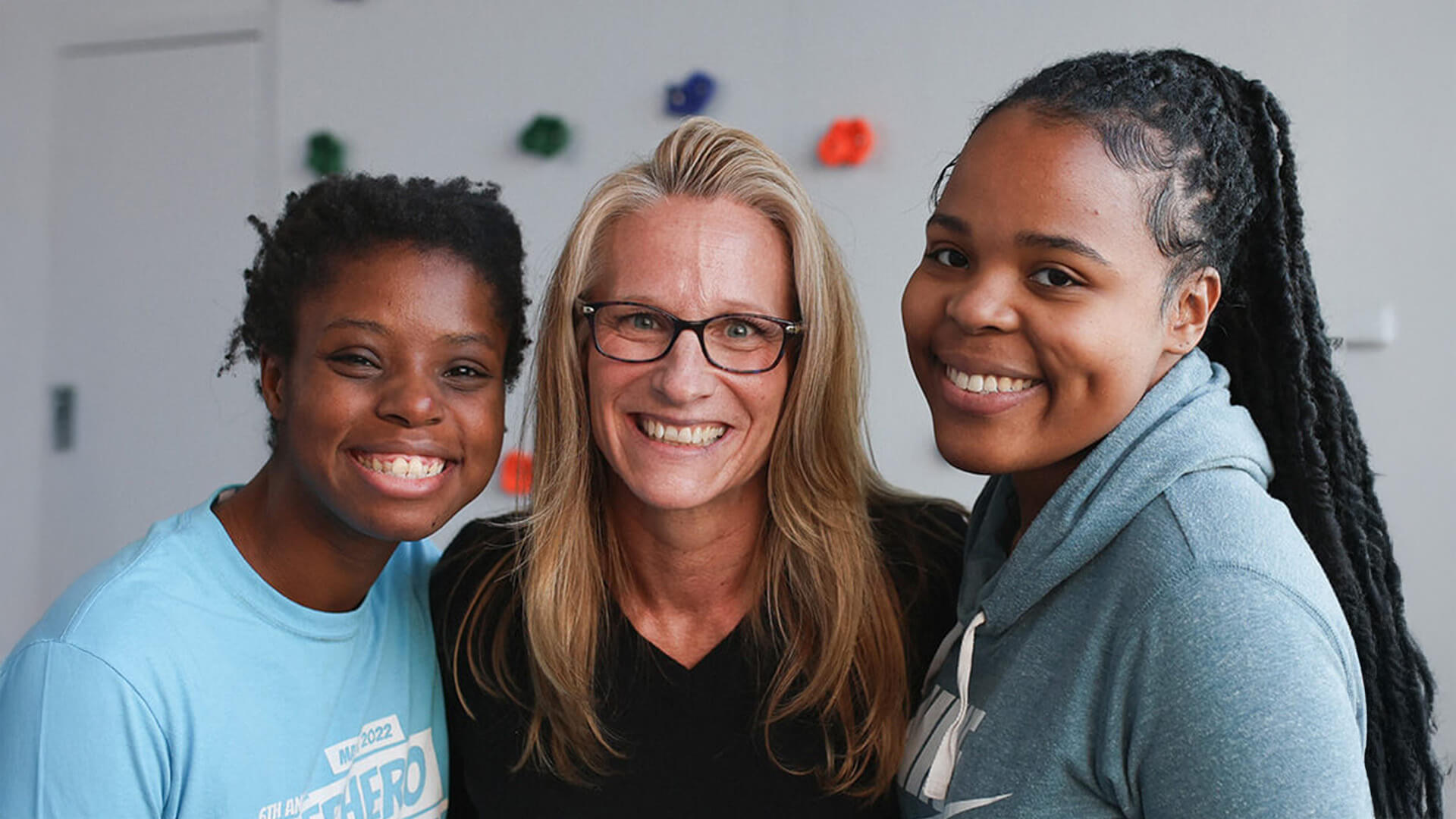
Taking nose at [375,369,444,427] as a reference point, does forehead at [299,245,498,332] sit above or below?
above

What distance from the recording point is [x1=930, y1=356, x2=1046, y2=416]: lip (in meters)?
1.20

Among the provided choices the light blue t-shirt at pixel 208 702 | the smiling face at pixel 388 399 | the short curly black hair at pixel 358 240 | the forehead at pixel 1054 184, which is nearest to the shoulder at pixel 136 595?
the light blue t-shirt at pixel 208 702

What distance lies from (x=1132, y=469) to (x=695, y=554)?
69 cm

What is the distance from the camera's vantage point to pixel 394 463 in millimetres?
1400

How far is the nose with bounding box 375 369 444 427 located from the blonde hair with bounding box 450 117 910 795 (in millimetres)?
228

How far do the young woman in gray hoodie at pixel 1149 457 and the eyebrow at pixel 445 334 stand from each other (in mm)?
557

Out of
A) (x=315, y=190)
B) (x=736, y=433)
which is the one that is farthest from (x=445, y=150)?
(x=736, y=433)

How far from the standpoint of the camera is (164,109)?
3824mm

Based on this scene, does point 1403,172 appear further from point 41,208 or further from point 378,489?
point 41,208

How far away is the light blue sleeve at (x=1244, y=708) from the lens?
92 cm

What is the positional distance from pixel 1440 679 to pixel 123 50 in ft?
14.6

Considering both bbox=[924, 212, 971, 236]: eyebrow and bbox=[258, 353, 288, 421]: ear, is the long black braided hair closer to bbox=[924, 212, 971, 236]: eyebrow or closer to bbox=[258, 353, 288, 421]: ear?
bbox=[924, 212, 971, 236]: eyebrow

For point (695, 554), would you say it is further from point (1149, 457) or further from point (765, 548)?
point (1149, 457)

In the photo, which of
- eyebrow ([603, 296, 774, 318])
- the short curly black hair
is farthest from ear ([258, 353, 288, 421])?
eyebrow ([603, 296, 774, 318])
